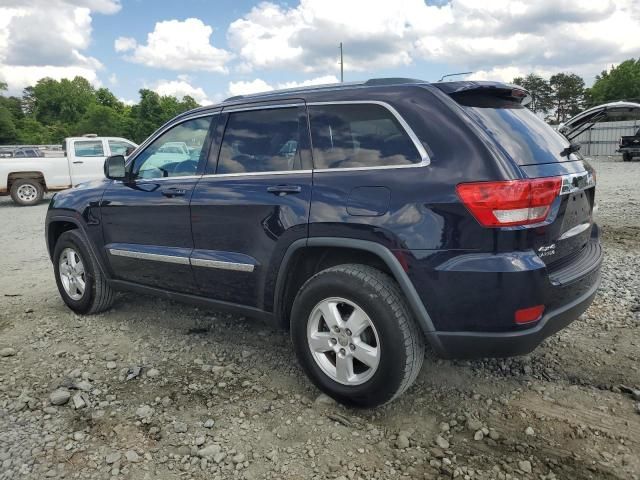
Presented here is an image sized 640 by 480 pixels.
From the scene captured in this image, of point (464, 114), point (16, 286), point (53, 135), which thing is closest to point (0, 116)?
point (53, 135)

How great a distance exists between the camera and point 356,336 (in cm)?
284

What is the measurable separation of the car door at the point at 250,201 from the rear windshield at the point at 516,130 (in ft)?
3.36

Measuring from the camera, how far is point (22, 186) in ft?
45.9

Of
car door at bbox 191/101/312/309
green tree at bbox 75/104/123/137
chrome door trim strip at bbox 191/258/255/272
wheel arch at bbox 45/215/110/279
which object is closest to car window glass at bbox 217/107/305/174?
car door at bbox 191/101/312/309

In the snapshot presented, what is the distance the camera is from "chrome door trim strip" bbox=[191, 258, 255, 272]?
10.9 ft

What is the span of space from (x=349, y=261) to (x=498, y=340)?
94 cm

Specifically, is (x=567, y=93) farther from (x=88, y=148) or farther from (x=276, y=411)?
(x=276, y=411)

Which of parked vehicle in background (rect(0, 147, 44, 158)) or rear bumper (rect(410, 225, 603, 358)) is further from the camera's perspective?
parked vehicle in background (rect(0, 147, 44, 158))

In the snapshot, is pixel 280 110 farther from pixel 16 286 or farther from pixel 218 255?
pixel 16 286

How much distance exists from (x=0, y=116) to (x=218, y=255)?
254ft

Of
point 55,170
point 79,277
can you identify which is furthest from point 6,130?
point 79,277

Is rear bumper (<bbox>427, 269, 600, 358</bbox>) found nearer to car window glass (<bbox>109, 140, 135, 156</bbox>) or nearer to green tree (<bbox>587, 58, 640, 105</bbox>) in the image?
car window glass (<bbox>109, 140, 135, 156</bbox>)

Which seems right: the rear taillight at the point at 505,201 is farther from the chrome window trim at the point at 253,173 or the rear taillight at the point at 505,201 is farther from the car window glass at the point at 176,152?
the car window glass at the point at 176,152

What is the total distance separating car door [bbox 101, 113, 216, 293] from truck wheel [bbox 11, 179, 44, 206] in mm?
11560
